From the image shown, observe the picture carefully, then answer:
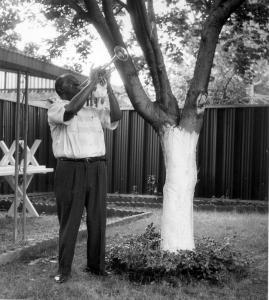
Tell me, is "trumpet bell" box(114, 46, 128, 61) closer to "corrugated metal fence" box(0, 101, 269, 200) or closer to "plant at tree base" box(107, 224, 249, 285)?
"plant at tree base" box(107, 224, 249, 285)

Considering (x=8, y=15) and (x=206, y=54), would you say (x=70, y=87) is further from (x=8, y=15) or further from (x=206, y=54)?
(x=8, y=15)

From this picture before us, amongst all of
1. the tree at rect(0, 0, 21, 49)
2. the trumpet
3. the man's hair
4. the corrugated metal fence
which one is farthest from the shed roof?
the corrugated metal fence

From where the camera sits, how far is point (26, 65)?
5.14m

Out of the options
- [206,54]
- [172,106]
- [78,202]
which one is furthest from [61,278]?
[206,54]

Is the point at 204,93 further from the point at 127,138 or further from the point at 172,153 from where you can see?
the point at 127,138

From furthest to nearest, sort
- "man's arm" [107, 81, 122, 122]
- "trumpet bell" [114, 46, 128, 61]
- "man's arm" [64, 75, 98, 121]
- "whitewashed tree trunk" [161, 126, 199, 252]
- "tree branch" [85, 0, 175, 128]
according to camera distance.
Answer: "tree branch" [85, 0, 175, 128], "whitewashed tree trunk" [161, 126, 199, 252], "man's arm" [107, 81, 122, 122], "trumpet bell" [114, 46, 128, 61], "man's arm" [64, 75, 98, 121]

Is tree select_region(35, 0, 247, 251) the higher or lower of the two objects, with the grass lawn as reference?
higher

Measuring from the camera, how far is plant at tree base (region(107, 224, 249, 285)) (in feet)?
14.1

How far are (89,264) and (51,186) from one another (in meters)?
7.41

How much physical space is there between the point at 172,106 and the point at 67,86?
3.27ft

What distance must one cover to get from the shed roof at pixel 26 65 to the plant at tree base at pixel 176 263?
2.00 meters

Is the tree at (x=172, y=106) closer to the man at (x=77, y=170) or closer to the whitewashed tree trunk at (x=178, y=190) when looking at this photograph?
the whitewashed tree trunk at (x=178, y=190)

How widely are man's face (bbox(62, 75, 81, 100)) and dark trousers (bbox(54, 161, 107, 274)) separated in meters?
0.59

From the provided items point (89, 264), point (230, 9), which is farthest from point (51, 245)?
point (230, 9)
